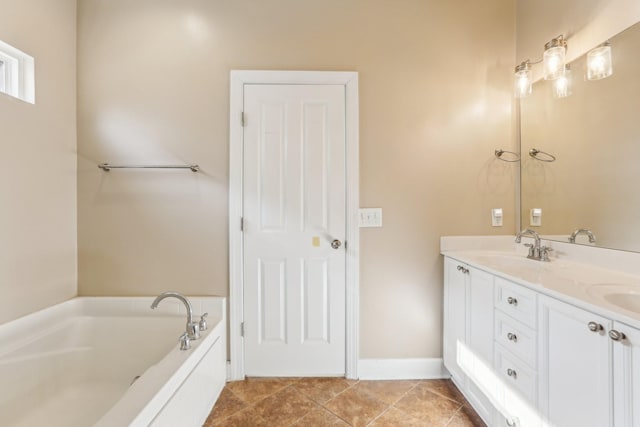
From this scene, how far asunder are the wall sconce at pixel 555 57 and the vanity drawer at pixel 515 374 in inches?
64.9

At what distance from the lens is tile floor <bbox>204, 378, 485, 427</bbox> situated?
155 centimetres

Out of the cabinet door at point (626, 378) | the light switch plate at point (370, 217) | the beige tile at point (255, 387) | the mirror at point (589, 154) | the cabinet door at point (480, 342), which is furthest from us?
the light switch plate at point (370, 217)

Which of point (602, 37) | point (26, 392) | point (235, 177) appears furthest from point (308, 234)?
point (602, 37)

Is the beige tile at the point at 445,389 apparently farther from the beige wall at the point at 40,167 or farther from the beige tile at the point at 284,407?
the beige wall at the point at 40,167

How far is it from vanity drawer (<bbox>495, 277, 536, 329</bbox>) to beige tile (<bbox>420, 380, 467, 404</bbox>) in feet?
2.60

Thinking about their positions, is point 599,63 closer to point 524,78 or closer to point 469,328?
point 524,78

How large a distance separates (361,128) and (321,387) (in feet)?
5.92

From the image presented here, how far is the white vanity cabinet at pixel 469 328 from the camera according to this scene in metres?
1.46

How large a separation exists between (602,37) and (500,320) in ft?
5.26

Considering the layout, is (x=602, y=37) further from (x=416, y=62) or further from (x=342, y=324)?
(x=342, y=324)

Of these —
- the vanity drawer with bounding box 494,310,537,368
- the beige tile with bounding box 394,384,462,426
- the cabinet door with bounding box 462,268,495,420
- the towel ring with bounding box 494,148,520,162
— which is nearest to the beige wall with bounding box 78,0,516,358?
the towel ring with bounding box 494,148,520,162

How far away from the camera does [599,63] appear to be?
145cm

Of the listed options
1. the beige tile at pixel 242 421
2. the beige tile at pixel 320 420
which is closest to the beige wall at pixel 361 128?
the beige tile at pixel 320 420

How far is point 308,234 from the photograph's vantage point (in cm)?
194
